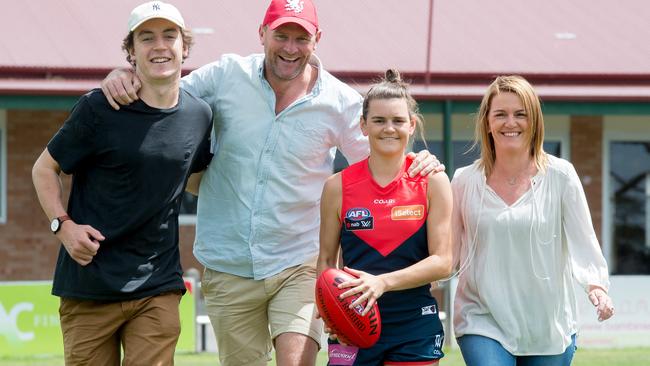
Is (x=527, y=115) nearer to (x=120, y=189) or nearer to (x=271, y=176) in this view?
(x=271, y=176)

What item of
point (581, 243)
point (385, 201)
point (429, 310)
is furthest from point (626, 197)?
point (385, 201)

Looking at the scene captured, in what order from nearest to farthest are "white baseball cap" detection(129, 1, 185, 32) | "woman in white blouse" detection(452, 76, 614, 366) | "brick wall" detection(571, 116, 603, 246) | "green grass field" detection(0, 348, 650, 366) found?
"white baseball cap" detection(129, 1, 185, 32)
"woman in white blouse" detection(452, 76, 614, 366)
"green grass field" detection(0, 348, 650, 366)
"brick wall" detection(571, 116, 603, 246)

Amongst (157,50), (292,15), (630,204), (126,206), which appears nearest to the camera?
(126,206)

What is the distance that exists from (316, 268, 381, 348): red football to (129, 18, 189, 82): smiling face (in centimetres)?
124

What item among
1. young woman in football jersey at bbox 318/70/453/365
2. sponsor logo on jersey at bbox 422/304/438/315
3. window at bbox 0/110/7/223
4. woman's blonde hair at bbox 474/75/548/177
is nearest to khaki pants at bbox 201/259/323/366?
young woman in football jersey at bbox 318/70/453/365

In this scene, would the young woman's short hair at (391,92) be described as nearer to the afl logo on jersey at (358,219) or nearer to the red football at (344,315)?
the afl logo on jersey at (358,219)

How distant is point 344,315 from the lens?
5160 millimetres

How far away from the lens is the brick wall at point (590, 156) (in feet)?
61.7

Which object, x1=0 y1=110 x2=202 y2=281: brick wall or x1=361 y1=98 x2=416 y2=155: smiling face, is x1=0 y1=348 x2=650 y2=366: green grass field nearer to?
x1=0 y1=110 x2=202 y2=281: brick wall

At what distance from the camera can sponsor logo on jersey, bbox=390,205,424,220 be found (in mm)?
5367

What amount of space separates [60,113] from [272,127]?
12392 mm

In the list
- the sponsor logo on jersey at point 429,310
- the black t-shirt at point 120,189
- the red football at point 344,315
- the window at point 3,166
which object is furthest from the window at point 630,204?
the black t-shirt at point 120,189

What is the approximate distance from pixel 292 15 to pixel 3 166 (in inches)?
506

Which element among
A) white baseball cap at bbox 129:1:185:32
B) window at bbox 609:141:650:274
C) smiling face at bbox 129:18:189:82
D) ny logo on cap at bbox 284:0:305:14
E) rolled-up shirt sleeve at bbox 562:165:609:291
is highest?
ny logo on cap at bbox 284:0:305:14
